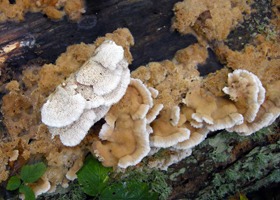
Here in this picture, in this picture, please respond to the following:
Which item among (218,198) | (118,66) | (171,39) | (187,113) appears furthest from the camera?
(218,198)

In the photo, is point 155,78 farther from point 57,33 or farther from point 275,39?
point 275,39

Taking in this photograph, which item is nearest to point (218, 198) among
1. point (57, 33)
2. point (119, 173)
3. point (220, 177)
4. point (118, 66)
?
point (220, 177)

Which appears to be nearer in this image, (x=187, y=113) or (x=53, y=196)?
(x=187, y=113)

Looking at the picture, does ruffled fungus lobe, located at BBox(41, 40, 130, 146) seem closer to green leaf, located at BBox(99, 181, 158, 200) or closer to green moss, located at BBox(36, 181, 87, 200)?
green leaf, located at BBox(99, 181, 158, 200)

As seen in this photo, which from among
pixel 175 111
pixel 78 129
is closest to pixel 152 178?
pixel 175 111

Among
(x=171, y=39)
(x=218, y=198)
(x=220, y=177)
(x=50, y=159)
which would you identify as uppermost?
(x=171, y=39)

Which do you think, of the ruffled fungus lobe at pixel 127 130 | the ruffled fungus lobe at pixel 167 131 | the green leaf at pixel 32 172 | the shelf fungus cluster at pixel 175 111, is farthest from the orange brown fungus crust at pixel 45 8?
the green leaf at pixel 32 172

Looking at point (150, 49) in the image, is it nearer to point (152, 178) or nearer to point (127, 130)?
point (127, 130)

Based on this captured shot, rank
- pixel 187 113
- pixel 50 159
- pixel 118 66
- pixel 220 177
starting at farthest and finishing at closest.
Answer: pixel 220 177 → pixel 187 113 → pixel 50 159 → pixel 118 66
